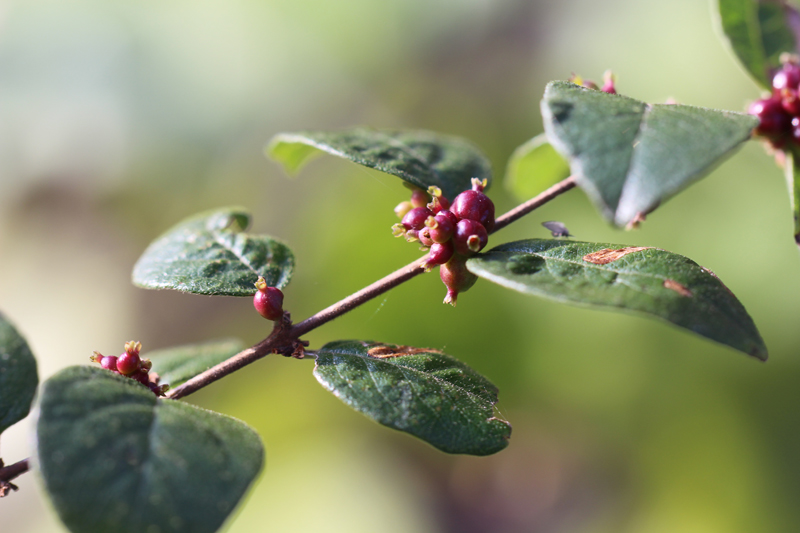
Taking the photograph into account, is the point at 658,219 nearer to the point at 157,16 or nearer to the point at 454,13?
the point at 454,13

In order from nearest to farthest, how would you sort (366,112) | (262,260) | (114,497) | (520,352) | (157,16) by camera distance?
(114,497), (262,260), (520,352), (366,112), (157,16)

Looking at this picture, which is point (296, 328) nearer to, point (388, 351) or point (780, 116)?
point (388, 351)

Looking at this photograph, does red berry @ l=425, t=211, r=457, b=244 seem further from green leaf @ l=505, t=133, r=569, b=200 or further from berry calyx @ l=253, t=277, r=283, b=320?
green leaf @ l=505, t=133, r=569, b=200

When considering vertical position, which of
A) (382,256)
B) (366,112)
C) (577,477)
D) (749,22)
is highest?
(749,22)

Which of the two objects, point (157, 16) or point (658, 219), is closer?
point (658, 219)

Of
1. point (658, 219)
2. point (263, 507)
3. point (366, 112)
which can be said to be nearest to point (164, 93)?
point (366, 112)

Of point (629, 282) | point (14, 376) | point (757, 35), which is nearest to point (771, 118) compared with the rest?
point (757, 35)
